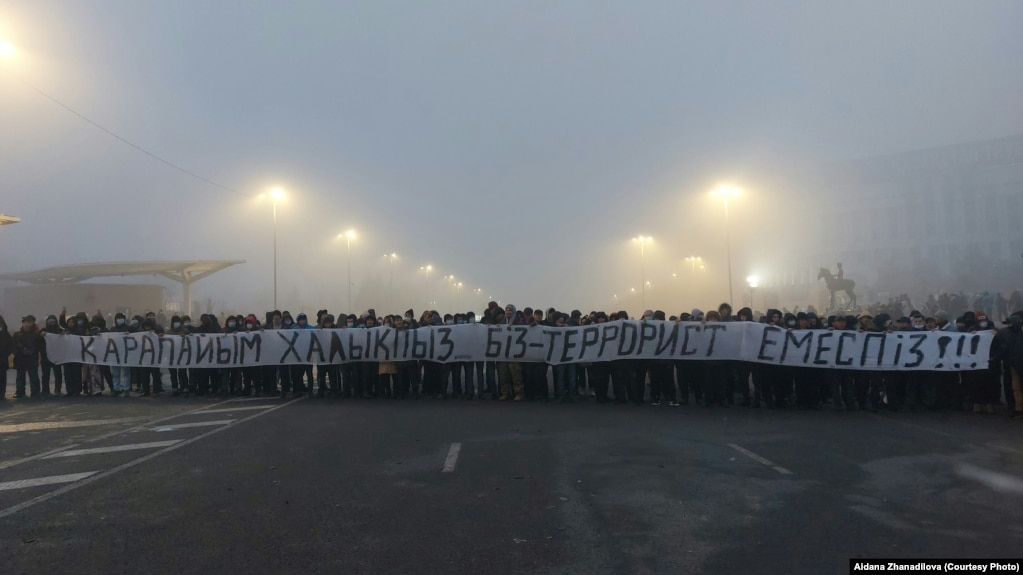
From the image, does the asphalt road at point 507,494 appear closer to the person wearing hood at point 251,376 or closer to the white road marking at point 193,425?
the white road marking at point 193,425

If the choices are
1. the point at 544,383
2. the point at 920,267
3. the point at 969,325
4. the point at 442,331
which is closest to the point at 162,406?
the point at 442,331

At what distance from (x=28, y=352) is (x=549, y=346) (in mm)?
12334

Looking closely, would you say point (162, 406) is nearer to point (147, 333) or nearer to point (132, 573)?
point (147, 333)

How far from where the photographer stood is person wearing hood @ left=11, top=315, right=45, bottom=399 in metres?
14.6

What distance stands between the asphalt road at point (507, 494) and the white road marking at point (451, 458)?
53 millimetres

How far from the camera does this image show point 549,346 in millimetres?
13547

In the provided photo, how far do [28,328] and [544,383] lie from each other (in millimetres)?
12237

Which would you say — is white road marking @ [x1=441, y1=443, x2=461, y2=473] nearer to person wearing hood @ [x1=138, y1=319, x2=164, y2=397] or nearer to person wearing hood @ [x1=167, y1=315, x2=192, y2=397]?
person wearing hood @ [x1=167, y1=315, x2=192, y2=397]

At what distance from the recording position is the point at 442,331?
1400cm

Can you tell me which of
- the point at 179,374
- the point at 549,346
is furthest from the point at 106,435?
the point at 549,346

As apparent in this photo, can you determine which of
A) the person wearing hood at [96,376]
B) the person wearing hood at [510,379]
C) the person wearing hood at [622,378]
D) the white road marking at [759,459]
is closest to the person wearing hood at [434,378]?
the person wearing hood at [510,379]

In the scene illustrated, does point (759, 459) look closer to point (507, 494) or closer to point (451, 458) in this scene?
point (507, 494)

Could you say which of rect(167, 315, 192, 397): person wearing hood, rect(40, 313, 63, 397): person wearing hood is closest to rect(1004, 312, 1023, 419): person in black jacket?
rect(167, 315, 192, 397): person wearing hood

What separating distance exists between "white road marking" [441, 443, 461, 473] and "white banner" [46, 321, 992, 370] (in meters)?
5.21
